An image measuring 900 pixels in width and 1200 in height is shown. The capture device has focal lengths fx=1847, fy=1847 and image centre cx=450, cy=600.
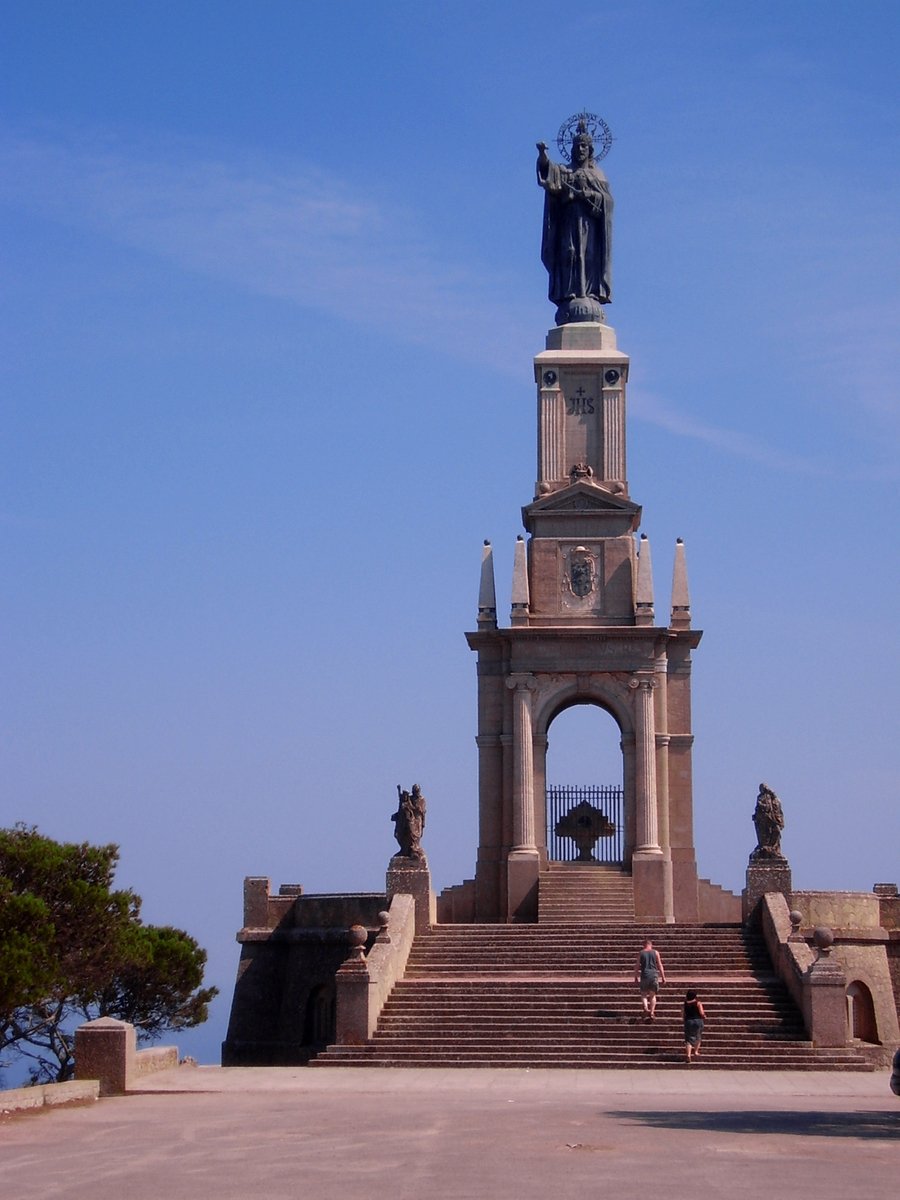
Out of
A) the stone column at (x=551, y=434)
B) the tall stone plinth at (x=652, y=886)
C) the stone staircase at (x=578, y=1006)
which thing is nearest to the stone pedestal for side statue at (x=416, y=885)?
the stone staircase at (x=578, y=1006)

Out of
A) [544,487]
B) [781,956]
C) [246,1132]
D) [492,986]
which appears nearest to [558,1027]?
[492,986]

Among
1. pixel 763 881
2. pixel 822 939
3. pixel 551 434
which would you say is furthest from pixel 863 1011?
pixel 551 434

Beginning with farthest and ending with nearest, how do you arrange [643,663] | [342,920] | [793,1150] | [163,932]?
1. [163,932]
2. [643,663]
3. [342,920]
4. [793,1150]

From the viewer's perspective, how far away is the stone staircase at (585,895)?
37.8 m

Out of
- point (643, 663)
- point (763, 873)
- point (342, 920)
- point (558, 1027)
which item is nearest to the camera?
point (558, 1027)

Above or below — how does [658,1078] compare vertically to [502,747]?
below

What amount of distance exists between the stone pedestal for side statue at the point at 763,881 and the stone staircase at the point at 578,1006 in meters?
0.57

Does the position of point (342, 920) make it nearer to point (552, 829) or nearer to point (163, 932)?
point (552, 829)

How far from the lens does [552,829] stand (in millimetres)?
41188

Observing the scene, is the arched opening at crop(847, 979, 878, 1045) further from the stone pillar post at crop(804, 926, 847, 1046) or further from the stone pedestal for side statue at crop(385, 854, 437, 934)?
the stone pedestal for side statue at crop(385, 854, 437, 934)

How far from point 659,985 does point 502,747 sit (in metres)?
10.6

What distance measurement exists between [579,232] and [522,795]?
13.6 meters

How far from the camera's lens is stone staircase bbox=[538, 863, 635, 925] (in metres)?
37.8

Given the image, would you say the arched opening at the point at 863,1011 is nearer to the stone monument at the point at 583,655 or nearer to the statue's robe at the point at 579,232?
the stone monument at the point at 583,655
